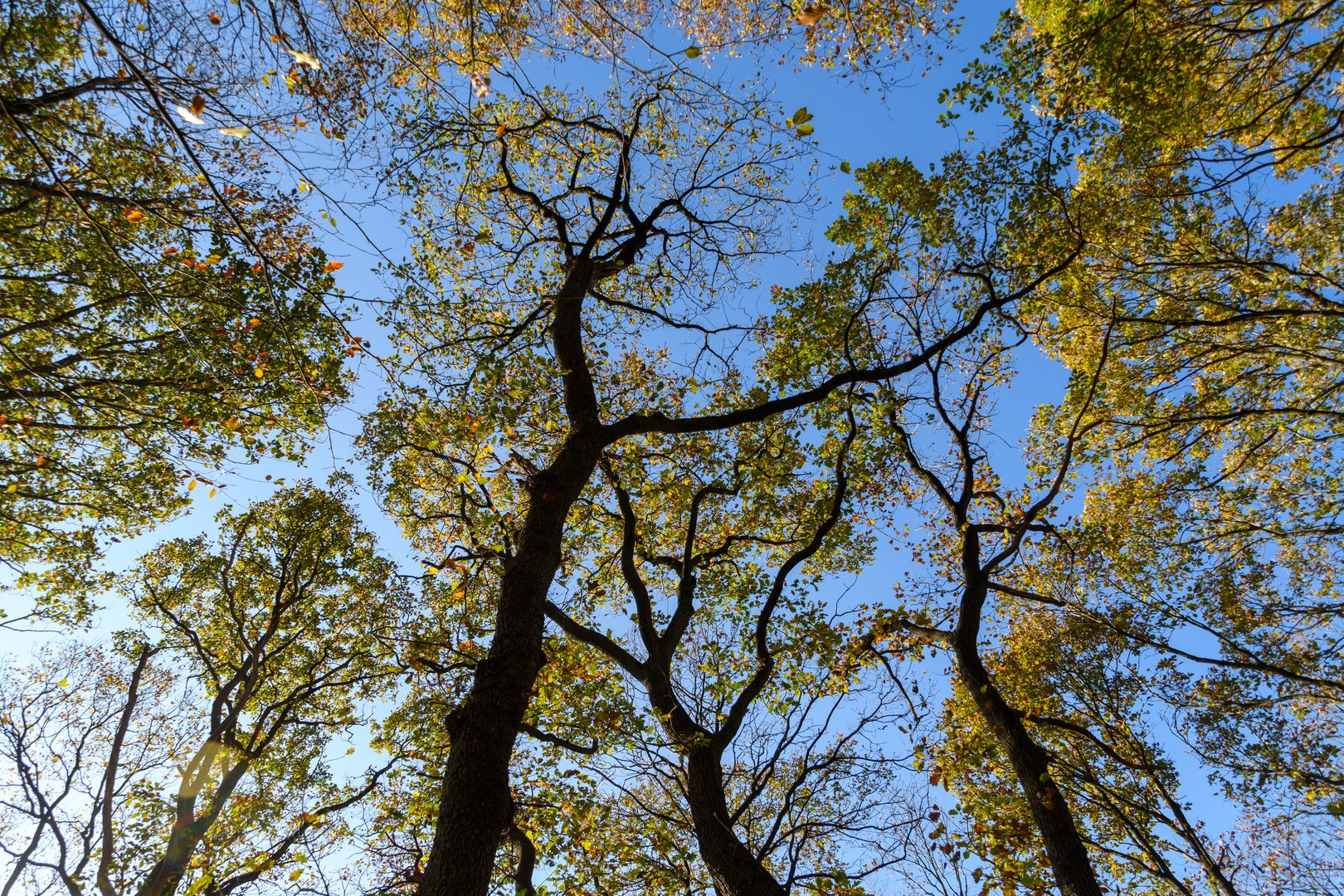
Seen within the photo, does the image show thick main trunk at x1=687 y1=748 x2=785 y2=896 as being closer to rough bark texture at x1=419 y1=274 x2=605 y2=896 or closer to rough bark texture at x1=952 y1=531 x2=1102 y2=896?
rough bark texture at x1=419 y1=274 x2=605 y2=896

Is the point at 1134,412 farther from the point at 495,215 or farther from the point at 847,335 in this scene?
the point at 495,215

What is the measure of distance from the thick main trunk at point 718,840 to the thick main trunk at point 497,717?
3266 millimetres

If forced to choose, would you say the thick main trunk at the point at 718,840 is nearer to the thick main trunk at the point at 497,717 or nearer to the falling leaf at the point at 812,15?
the thick main trunk at the point at 497,717

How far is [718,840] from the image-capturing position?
642 cm

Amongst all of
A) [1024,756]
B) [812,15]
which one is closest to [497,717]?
[812,15]

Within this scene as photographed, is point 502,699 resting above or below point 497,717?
above

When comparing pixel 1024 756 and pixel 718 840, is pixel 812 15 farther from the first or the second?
pixel 1024 756

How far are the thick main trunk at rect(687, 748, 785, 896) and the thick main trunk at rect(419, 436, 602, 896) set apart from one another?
3.27m

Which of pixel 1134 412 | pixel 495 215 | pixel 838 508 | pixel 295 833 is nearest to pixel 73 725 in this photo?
pixel 295 833

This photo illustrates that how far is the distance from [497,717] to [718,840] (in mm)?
3719

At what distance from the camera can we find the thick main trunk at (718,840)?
600 centimetres

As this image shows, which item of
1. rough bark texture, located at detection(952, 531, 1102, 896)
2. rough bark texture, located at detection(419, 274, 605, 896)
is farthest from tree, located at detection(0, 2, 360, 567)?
rough bark texture, located at detection(952, 531, 1102, 896)

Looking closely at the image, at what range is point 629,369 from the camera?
34.5ft

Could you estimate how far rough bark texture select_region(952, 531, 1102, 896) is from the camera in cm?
666
